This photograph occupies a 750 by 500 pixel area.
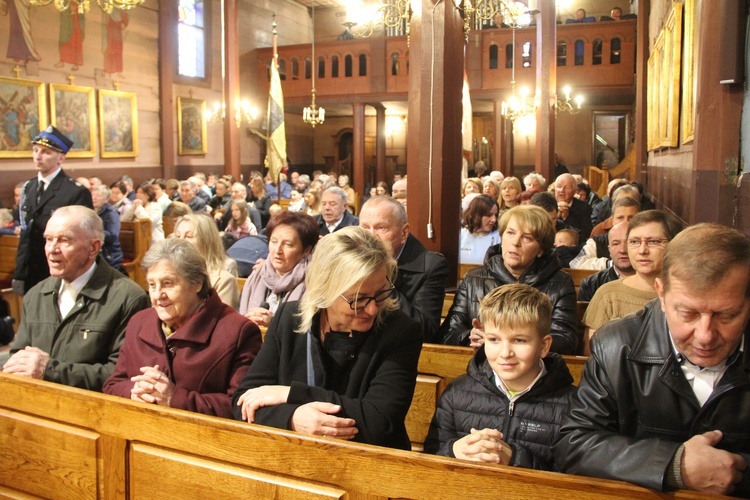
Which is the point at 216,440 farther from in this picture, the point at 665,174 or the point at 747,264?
the point at 665,174

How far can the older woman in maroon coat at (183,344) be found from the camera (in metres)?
2.41

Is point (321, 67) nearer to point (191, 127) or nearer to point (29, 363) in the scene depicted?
point (191, 127)

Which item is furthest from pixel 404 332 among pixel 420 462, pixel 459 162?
pixel 459 162

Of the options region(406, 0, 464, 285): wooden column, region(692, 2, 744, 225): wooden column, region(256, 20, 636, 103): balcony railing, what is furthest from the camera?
region(256, 20, 636, 103): balcony railing

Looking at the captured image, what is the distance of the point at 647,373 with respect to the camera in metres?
1.69

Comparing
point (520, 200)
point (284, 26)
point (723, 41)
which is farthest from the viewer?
point (284, 26)

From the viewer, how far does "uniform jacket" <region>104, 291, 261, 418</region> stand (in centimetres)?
249

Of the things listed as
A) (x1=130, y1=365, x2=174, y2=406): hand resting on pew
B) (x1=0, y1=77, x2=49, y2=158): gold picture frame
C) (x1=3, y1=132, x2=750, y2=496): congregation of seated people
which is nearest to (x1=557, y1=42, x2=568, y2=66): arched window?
(x1=0, y1=77, x2=49, y2=158): gold picture frame

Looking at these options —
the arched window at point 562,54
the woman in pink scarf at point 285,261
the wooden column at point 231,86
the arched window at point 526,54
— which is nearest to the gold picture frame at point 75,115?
the wooden column at point 231,86

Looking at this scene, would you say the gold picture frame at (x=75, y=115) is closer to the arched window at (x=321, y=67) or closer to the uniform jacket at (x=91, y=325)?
the arched window at (x=321, y=67)

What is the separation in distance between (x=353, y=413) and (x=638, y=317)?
0.87 m

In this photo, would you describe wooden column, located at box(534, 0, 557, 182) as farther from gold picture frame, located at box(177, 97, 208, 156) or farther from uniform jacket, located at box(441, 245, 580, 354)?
gold picture frame, located at box(177, 97, 208, 156)

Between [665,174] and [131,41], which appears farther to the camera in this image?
[131,41]

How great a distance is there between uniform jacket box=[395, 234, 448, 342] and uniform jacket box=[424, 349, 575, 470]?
1.17 meters
